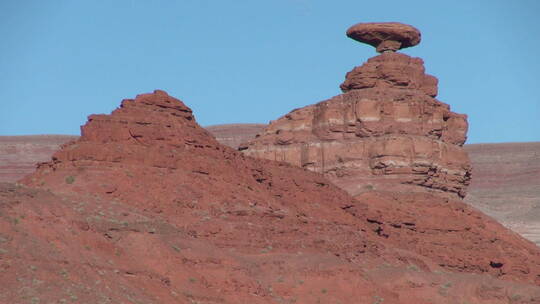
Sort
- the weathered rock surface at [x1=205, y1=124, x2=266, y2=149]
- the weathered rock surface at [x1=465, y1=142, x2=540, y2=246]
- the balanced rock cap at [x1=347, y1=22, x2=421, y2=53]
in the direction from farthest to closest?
1. the weathered rock surface at [x1=205, y1=124, x2=266, y2=149]
2. the weathered rock surface at [x1=465, y1=142, x2=540, y2=246]
3. the balanced rock cap at [x1=347, y1=22, x2=421, y2=53]

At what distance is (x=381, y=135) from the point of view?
67000mm

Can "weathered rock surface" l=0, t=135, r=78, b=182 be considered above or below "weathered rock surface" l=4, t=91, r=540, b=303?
above

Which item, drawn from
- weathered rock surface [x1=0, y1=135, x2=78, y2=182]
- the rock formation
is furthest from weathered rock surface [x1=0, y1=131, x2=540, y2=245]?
the rock formation

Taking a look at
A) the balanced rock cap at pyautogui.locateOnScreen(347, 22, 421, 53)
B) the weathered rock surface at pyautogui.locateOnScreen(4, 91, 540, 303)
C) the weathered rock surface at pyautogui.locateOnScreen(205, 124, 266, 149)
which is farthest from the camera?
the weathered rock surface at pyautogui.locateOnScreen(205, 124, 266, 149)

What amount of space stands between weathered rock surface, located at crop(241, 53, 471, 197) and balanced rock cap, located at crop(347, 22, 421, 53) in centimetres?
165

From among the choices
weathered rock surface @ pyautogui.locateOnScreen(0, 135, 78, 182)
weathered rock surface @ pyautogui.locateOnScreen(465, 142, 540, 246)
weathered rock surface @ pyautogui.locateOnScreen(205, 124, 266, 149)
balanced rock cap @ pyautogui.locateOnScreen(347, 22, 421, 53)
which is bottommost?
weathered rock surface @ pyautogui.locateOnScreen(465, 142, 540, 246)

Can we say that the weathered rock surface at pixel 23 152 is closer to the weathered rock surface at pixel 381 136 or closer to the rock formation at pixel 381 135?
the weathered rock surface at pixel 381 136

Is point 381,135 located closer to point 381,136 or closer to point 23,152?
point 381,136

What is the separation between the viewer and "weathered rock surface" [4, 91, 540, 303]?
43.6 meters

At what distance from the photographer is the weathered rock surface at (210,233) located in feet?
143

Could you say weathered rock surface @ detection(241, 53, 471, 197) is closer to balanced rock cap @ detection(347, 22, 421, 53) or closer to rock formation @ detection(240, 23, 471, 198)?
rock formation @ detection(240, 23, 471, 198)

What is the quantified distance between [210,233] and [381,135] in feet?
59.9

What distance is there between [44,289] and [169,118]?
15.9 m

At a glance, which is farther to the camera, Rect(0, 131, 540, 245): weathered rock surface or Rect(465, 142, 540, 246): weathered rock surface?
Rect(465, 142, 540, 246): weathered rock surface
